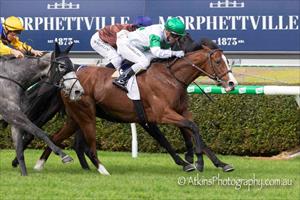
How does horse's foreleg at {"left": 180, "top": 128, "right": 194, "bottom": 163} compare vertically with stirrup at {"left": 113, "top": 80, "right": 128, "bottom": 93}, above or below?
below

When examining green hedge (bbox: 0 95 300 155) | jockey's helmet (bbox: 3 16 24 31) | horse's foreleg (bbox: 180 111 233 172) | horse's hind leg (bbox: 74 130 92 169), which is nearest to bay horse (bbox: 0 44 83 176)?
jockey's helmet (bbox: 3 16 24 31)

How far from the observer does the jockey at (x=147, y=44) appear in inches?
345

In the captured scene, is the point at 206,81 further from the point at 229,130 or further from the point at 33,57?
the point at 33,57

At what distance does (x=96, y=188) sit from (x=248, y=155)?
3951 mm

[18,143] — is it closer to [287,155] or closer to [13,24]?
[13,24]

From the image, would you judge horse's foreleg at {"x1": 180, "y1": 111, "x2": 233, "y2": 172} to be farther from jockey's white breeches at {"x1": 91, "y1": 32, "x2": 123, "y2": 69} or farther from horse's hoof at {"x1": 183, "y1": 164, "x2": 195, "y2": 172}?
jockey's white breeches at {"x1": 91, "y1": 32, "x2": 123, "y2": 69}

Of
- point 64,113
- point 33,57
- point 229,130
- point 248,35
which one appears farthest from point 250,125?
point 33,57

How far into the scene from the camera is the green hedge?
10672mm

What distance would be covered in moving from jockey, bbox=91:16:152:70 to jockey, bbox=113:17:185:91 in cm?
20

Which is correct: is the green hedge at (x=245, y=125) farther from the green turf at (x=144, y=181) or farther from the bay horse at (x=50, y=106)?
the bay horse at (x=50, y=106)

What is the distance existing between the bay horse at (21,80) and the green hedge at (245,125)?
2.69m

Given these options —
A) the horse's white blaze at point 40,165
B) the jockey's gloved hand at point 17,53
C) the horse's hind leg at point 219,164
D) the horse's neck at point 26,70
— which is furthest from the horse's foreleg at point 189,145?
the jockey's gloved hand at point 17,53

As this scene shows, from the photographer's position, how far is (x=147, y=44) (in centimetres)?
907

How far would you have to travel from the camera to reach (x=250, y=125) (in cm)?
1073
